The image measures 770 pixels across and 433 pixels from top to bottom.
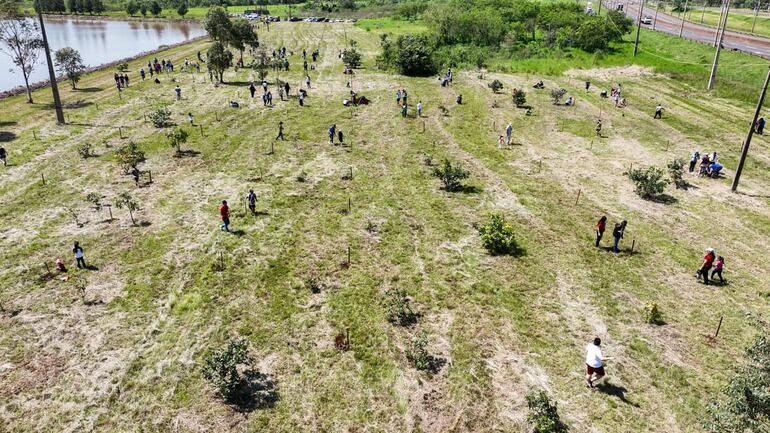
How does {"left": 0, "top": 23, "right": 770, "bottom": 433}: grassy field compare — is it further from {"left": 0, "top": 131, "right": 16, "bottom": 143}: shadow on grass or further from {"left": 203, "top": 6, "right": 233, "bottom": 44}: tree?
{"left": 203, "top": 6, "right": 233, "bottom": 44}: tree

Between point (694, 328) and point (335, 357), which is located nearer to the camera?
point (335, 357)

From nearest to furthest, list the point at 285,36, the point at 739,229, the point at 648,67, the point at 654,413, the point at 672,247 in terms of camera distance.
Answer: the point at 654,413 < the point at 672,247 < the point at 739,229 < the point at 648,67 < the point at 285,36

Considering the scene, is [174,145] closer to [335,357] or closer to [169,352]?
[169,352]

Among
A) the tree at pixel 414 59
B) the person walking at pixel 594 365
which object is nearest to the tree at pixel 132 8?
the tree at pixel 414 59

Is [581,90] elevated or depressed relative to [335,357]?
elevated

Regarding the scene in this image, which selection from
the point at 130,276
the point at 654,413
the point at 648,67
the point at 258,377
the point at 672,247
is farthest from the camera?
the point at 648,67

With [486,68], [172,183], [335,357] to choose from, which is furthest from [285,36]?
[335,357]
